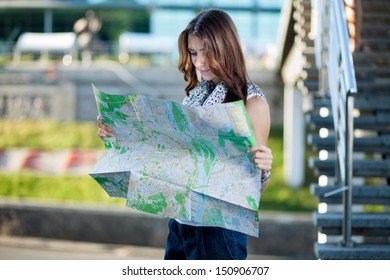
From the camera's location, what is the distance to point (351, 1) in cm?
794

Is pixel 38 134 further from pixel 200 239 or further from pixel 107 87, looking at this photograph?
pixel 200 239

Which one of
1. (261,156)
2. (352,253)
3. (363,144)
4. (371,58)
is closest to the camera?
(261,156)

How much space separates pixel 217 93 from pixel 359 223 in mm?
2524

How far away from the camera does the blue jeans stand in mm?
2682

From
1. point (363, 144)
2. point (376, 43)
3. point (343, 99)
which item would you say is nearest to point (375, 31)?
point (376, 43)

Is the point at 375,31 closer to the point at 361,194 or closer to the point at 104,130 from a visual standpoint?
the point at 361,194

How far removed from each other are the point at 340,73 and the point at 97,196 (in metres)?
10.2

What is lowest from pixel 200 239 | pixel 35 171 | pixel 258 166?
pixel 35 171

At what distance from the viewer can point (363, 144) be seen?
6.04 metres
